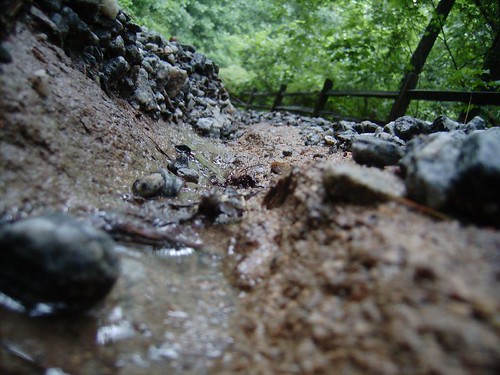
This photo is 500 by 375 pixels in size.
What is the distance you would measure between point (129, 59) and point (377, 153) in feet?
9.72

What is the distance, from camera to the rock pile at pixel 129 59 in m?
2.73

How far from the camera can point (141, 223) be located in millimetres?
1921

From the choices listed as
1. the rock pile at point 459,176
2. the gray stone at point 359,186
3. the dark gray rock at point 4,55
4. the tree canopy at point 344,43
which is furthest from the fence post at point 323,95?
the dark gray rock at point 4,55

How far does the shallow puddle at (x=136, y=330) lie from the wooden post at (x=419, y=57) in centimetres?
496

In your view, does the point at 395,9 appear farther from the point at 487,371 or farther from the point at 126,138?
the point at 487,371

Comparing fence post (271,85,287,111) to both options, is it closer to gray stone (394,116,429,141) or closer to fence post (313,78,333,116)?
fence post (313,78,333,116)

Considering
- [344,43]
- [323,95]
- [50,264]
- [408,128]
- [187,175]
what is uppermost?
[344,43]

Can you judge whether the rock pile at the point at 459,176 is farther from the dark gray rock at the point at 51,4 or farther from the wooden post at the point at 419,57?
the wooden post at the point at 419,57

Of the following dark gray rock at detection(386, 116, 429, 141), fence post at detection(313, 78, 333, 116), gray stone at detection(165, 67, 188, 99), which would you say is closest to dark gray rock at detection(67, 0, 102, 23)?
gray stone at detection(165, 67, 188, 99)

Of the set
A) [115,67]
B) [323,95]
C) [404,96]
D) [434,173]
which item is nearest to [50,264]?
[434,173]

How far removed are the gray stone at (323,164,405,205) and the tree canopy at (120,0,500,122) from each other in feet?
11.8

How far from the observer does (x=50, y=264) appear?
45.3 inches

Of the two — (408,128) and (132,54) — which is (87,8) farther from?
(408,128)

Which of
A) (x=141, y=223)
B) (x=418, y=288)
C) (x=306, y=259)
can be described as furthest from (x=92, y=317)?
(x=418, y=288)
